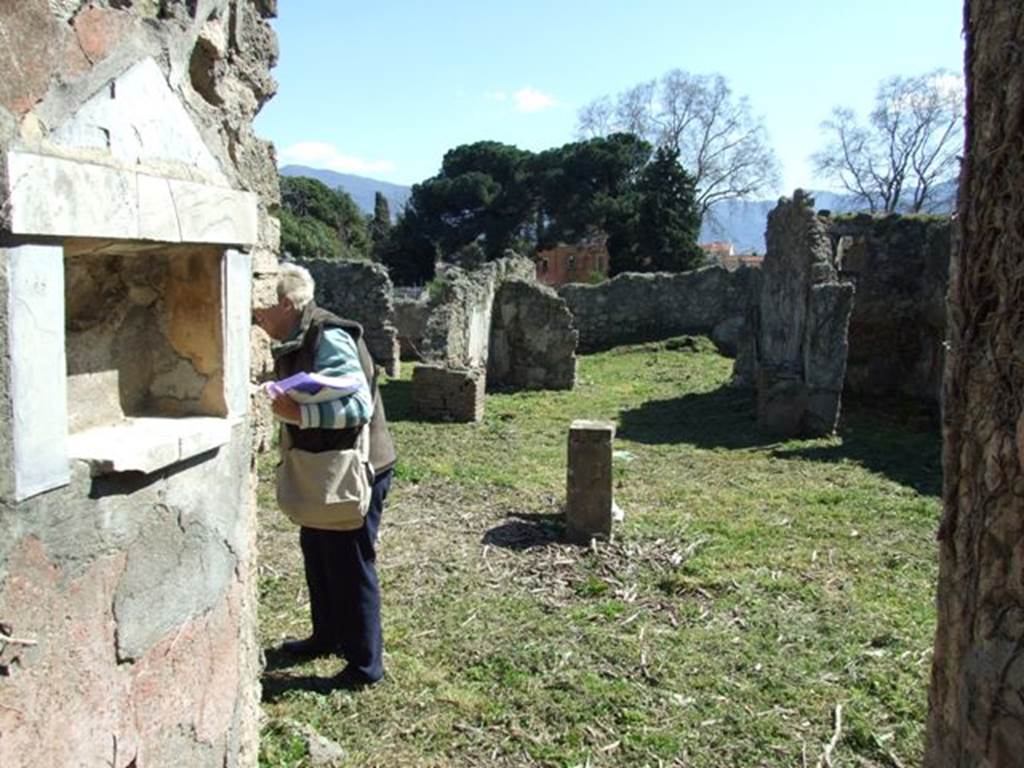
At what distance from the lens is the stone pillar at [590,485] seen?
646 centimetres

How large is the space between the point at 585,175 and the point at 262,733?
3469 cm

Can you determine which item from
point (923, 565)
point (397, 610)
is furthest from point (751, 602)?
point (397, 610)

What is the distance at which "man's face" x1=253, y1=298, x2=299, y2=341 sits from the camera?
3.82 meters

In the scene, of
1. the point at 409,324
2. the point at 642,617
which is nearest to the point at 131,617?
the point at 642,617

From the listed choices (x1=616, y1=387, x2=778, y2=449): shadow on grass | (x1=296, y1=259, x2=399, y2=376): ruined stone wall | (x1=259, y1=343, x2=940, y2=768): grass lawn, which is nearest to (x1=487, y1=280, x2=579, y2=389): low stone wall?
(x1=616, y1=387, x2=778, y2=449): shadow on grass

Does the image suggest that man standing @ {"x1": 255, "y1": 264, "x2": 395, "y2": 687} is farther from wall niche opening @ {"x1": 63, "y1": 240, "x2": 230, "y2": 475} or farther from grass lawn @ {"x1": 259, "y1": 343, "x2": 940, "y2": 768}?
wall niche opening @ {"x1": 63, "y1": 240, "x2": 230, "y2": 475}

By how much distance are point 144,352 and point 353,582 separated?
5.41 feet

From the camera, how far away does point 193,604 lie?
283 centimetres

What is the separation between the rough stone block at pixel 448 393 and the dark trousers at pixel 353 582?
278 inches

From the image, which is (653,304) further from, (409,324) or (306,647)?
(306,647)

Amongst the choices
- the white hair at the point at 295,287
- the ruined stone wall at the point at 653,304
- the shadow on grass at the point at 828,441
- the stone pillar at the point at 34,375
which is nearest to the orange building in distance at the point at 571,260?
the ruined stone wall at the point at 653,304

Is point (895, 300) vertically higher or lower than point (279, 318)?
higher

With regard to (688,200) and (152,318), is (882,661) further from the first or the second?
(688,200)

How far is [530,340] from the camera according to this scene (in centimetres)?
1476
